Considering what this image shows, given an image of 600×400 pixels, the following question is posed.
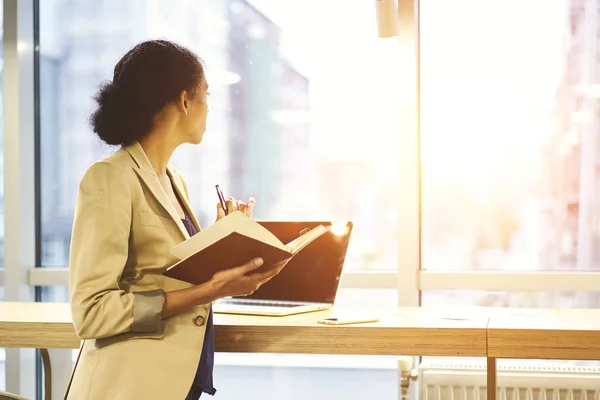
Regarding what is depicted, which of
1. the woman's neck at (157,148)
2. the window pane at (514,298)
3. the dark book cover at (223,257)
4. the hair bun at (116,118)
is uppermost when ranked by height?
the hair bun at (116,118)

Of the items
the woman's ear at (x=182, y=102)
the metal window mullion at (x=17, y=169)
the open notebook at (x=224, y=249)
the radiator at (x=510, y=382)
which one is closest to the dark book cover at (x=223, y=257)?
the open notebook at (x=224, y=249)

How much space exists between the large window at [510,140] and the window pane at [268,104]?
0.23 meters

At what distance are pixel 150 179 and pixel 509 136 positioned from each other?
2.27 metres

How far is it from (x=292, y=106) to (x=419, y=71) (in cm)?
65

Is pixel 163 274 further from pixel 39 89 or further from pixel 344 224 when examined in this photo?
pixel 39 89

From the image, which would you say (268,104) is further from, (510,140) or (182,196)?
(182,196)

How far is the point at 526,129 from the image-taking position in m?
3.52

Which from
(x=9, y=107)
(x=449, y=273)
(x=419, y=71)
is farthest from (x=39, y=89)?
(x=449, y=273)

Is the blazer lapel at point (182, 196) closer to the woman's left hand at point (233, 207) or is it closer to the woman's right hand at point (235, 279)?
the woman's left hand at point (233, 207)

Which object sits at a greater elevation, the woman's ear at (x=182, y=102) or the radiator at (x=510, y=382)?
the woman's ear at (x=182, y=102)

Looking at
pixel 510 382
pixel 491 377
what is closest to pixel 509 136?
pixel 510 382

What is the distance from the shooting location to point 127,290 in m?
1.69

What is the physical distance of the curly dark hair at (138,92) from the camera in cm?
175

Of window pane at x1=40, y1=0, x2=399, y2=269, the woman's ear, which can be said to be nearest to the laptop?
the woman's ear
